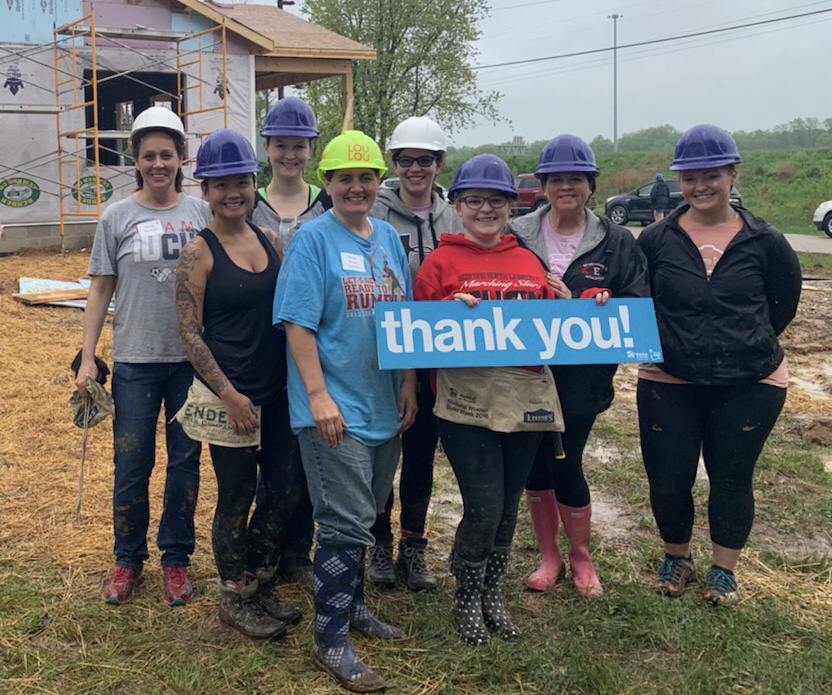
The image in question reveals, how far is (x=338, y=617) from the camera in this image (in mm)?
3086

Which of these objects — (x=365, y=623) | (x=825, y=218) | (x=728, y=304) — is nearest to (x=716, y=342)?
(x=728, y=304)

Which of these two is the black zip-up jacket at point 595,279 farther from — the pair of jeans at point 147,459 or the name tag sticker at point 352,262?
the pair of jeans at point 147,459

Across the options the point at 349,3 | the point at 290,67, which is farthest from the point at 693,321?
the point at 349,3

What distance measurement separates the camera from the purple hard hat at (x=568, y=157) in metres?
3.49

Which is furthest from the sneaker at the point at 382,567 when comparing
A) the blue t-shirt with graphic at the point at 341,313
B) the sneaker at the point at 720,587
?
the sneaker at the point at 720,587

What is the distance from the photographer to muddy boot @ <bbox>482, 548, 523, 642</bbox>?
134 inches

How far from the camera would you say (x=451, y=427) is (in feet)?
10.7

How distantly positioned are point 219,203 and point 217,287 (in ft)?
1.08

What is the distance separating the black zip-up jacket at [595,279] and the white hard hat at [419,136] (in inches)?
21.7

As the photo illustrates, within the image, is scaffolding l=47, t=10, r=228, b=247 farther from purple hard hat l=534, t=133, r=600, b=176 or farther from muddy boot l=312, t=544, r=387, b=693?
muddy boot l=312, t=544, r=387, b=693

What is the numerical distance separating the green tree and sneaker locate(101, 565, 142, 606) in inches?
1290

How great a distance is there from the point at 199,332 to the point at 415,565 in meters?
1.56

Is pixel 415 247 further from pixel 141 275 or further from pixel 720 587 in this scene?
pixel 720 587

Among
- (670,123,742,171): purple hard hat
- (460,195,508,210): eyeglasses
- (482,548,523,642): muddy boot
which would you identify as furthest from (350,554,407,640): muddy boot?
(670,123,742,171): purple hard hat
